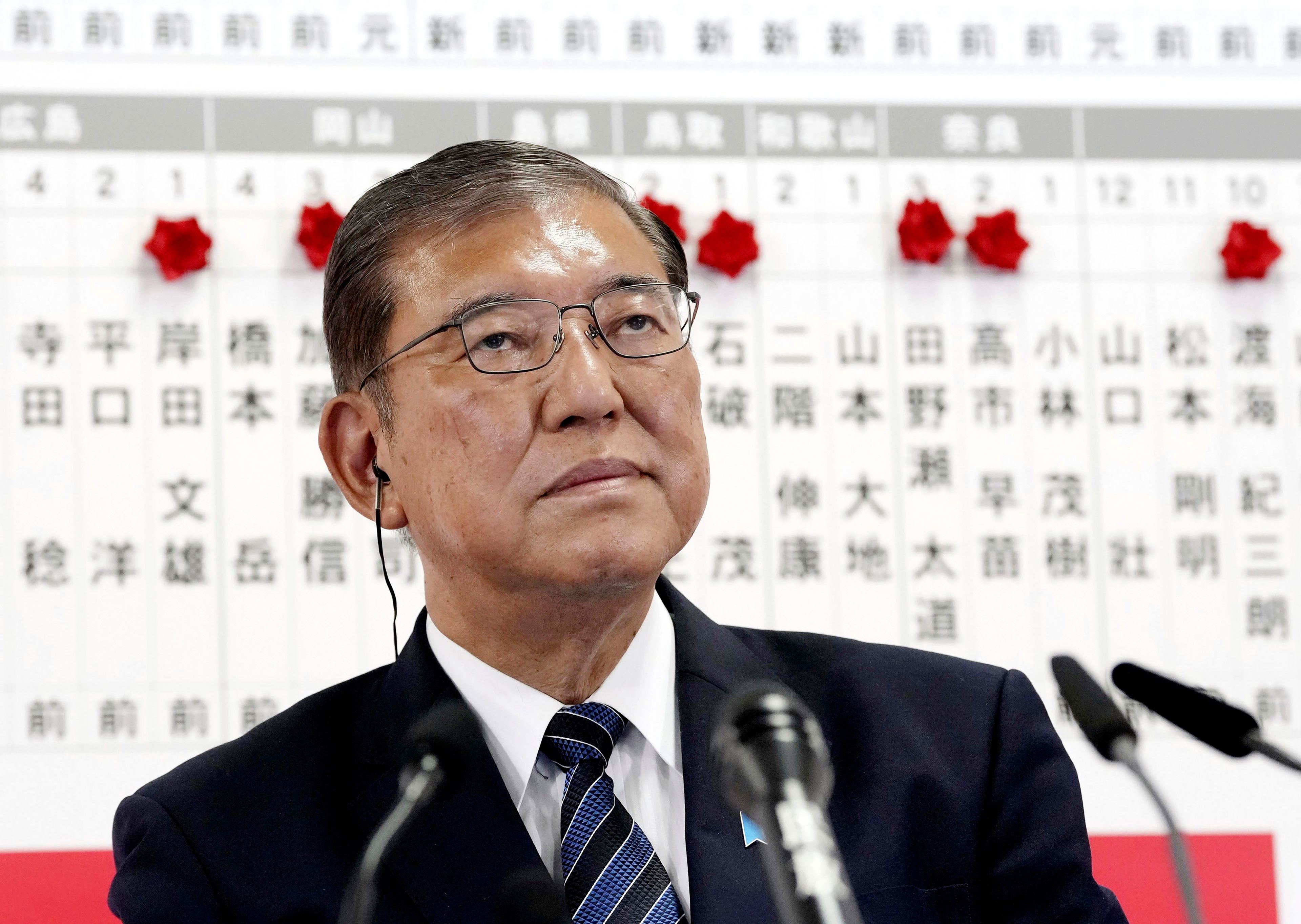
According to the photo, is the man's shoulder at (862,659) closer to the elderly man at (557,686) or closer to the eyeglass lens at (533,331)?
the elderly man at (557,686)

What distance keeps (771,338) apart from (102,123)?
1268 mm

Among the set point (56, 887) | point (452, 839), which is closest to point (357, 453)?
point (452, 839)

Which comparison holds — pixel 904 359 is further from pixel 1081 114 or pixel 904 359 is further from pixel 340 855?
pixel 340 855

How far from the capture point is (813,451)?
2523mm

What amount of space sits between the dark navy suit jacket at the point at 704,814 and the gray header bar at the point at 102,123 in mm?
1161

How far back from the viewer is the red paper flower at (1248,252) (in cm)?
262

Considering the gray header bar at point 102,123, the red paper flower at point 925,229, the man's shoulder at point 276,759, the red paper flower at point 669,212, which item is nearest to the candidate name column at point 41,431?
the gray header bar at point 102,123

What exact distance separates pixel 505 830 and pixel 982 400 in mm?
1390

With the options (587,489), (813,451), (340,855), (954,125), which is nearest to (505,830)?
(340,855)

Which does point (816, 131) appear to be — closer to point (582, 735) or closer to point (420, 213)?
point (420, 213)

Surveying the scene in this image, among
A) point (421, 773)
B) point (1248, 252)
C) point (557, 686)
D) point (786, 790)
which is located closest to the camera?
point (786, 790)

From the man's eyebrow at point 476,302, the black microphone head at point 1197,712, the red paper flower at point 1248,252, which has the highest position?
the red paper flower at point 1248,252

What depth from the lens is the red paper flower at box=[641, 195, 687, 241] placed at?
2.51 meters

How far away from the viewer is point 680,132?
8.40 ft
